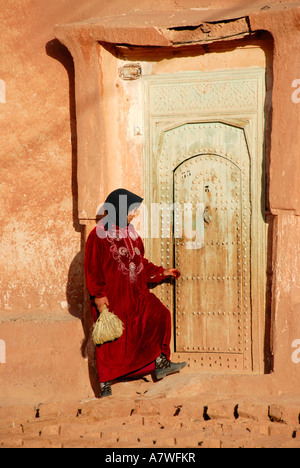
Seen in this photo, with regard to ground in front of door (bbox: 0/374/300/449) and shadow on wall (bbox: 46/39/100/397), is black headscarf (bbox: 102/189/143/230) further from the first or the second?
ground in front of door (bbox: 0/374/300/449)

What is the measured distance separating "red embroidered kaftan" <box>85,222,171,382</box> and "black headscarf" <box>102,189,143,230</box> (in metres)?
0.07

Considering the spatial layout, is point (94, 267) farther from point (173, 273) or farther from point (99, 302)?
point (173, 273)

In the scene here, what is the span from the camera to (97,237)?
288 inches

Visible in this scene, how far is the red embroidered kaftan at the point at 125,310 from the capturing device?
7324 millimetres

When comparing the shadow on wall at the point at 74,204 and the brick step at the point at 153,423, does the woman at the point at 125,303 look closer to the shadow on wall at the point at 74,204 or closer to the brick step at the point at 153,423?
the brick step at the point at 153,423

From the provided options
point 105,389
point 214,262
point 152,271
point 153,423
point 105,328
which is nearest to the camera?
point 153,423

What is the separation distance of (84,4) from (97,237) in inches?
91.1

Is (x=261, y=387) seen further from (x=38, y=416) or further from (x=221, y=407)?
(x=38, y=416)

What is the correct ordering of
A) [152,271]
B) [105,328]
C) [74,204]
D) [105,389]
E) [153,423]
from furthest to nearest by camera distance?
[74,204], [152,271], [105,389], [105,328], [153,423]

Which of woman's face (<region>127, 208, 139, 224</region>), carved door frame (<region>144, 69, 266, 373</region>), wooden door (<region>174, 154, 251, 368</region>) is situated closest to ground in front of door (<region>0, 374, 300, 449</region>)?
wooden door (<region>174, 154, 251, 368</region>)

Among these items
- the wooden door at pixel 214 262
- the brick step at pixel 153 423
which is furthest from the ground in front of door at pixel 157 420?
the wooden door at pixel 214 262

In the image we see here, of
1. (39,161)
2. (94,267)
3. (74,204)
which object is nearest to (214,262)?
(94,267)

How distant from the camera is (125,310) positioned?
7.38m

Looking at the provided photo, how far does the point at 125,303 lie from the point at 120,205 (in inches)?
33.9
